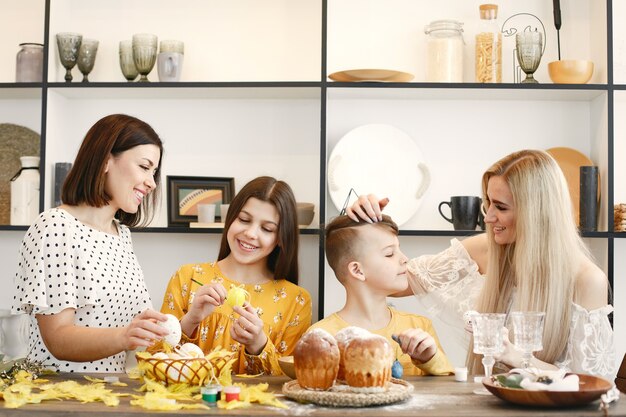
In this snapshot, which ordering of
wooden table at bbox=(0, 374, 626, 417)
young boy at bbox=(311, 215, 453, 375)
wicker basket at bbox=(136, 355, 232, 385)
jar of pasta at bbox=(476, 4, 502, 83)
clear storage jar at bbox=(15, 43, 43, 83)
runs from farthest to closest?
clear storage jar at bbox=(15, 43, 43, 83) → jar of pasta at bbox=(476, 4, 502, 83) → young boy at bbox=(311, 215, 453, 375) → wicker basket at bbox=(136, 355, 232, 385) → wooden table at bbox=(0, 374, 626, 417)

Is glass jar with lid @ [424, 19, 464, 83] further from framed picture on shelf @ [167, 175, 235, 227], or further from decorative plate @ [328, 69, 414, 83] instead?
framed picture on shelf @ [167, 175, 235, 227]

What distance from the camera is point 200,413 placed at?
1524 mm

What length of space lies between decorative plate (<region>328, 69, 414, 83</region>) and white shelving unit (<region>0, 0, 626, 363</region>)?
11 centimetres

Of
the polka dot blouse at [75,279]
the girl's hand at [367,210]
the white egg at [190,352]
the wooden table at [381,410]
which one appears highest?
the girl's hand at [367,210]

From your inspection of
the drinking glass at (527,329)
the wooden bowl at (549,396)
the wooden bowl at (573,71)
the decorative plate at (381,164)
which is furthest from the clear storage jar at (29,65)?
the wooden bowl at (549,396)

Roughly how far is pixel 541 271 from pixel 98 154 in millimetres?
1374

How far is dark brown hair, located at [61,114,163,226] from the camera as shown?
2.30 metres

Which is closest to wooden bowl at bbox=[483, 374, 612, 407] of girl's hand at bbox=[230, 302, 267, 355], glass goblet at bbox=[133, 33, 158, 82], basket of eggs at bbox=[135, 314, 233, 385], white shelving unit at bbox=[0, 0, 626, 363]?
basket of eggs at bbox=[135, 314, 233, 385]

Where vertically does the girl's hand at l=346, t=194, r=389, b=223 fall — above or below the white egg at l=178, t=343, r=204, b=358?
above

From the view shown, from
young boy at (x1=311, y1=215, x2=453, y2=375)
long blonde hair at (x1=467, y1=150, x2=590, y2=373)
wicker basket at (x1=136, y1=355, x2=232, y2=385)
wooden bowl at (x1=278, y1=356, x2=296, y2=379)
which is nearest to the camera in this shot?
wicker basket at (x1=136, y1=355, x2=232, y2=385)

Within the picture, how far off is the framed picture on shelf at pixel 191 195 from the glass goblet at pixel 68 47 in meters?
0.66

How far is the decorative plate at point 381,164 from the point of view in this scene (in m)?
3.48

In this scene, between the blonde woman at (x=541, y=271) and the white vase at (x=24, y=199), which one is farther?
the white vase at (x=24, y=199)

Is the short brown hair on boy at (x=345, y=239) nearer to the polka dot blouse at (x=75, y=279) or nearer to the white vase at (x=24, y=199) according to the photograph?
the polka dot blouse at (x=75, y=279)
